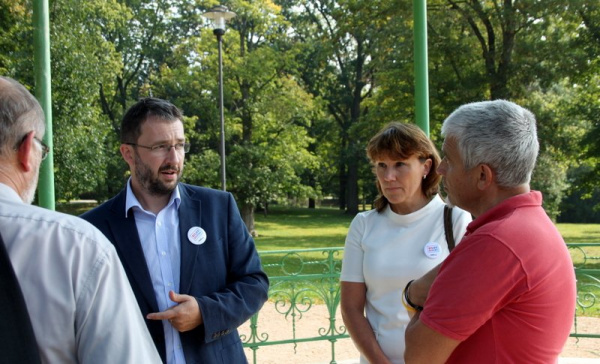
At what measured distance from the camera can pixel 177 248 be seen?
2.63 m

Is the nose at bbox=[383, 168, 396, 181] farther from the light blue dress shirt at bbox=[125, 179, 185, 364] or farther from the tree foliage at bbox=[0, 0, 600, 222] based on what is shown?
the tree foliage at bbox=[0, 0, 600, 222]

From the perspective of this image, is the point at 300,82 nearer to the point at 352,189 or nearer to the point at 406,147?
the point at 352,189

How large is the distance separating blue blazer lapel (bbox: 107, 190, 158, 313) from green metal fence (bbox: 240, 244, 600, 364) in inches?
132

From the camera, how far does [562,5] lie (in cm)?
Answer: 1531

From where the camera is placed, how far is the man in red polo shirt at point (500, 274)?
5.18 ft

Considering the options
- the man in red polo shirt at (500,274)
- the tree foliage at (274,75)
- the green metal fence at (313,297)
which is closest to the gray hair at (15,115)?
the man in red polo shirt at (500,274)

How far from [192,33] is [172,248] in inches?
1424

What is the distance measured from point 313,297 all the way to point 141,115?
8.79 m

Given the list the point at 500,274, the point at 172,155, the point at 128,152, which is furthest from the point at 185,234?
the point at 500,274

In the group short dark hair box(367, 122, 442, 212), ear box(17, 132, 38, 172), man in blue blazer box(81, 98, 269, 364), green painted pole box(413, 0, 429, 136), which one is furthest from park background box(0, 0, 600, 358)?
ear box(17, 132, 38, 172)

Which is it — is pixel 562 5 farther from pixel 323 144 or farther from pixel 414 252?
pixel 323 144

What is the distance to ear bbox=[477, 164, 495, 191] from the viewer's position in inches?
69.6

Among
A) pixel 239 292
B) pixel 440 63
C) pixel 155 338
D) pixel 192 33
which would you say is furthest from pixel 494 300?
pixel 192 33

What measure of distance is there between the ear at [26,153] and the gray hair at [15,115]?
13mm
